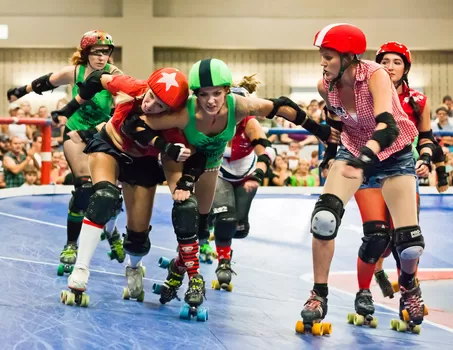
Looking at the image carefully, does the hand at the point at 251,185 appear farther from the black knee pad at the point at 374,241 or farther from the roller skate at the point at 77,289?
the roller skate at the point at 77,289

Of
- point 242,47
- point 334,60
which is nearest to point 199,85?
point 334,60

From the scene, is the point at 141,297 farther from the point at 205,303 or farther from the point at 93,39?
the point at 93,39

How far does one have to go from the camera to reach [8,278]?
4863 mm

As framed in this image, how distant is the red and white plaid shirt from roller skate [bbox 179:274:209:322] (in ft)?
3.40

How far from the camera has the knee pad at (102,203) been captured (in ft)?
13.5

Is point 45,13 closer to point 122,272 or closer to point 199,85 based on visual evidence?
point 122,272

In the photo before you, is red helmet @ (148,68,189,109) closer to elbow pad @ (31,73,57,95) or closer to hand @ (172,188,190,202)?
hand @ (172,188,190,202)

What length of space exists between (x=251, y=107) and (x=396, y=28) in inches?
502

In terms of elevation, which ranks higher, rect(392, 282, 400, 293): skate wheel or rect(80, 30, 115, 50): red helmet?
rect(80, 30, 115, 50): red helmet

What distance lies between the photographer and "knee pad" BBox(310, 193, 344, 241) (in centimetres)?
378

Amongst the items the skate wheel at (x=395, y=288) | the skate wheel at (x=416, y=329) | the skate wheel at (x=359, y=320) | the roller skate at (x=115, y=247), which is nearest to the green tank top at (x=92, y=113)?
the roller skate at (x=115, y=247)

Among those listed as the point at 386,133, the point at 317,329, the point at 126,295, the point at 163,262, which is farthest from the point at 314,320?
the point at 163,262

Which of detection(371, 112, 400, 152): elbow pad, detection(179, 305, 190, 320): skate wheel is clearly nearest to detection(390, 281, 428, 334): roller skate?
detection(371, 112, 400, 152): elbow pad

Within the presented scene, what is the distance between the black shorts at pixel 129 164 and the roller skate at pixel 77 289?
564mm
